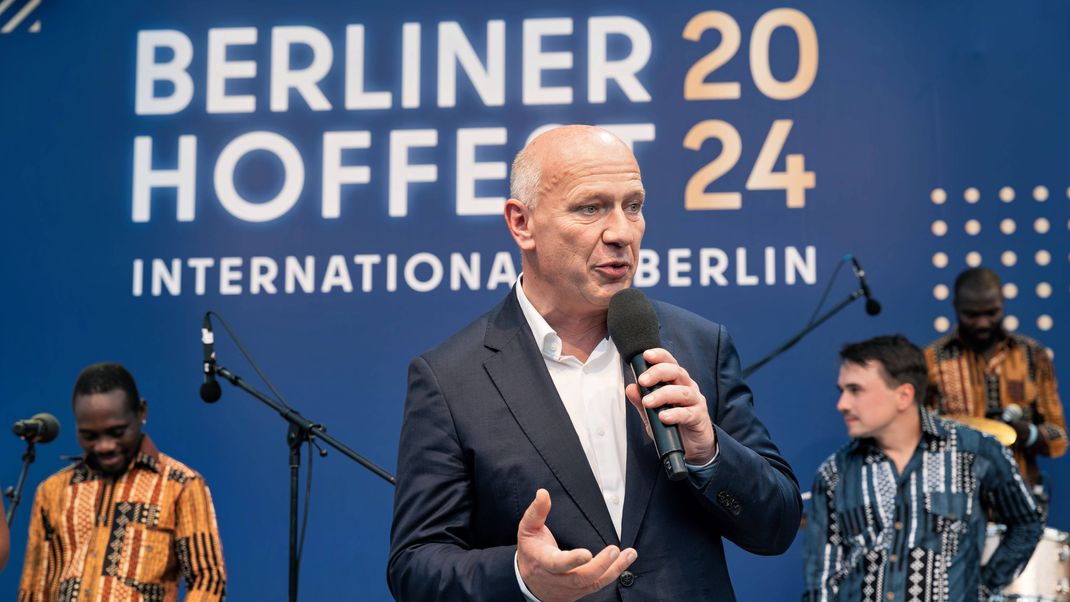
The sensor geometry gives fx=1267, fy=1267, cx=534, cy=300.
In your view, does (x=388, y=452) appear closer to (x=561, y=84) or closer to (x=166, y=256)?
(x=166, y=256)

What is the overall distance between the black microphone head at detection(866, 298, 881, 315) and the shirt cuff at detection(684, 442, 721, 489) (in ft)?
13.7

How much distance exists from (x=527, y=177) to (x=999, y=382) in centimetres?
442

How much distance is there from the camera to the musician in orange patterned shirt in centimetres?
491

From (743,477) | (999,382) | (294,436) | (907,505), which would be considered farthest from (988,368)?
(743,477)

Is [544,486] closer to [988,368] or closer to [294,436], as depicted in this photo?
[294,436]

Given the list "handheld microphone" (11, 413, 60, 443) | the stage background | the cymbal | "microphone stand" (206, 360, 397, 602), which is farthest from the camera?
the stage background

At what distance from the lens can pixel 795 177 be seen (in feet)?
21.8

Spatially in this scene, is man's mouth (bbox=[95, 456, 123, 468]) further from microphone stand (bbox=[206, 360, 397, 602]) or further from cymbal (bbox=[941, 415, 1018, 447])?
cymbal (bbox=[941, 415, 1018, 447])

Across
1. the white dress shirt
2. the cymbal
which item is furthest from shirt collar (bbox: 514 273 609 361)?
the cymbal

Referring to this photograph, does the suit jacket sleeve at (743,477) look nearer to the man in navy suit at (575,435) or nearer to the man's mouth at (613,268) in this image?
the man in navy suit at (575,435)

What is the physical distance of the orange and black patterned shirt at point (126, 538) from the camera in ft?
16.1

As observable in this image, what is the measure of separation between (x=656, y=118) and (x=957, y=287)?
5.79 ft

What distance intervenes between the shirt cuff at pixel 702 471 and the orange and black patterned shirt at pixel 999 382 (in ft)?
14.5

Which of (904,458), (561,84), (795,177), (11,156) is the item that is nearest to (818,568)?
(904,458)
